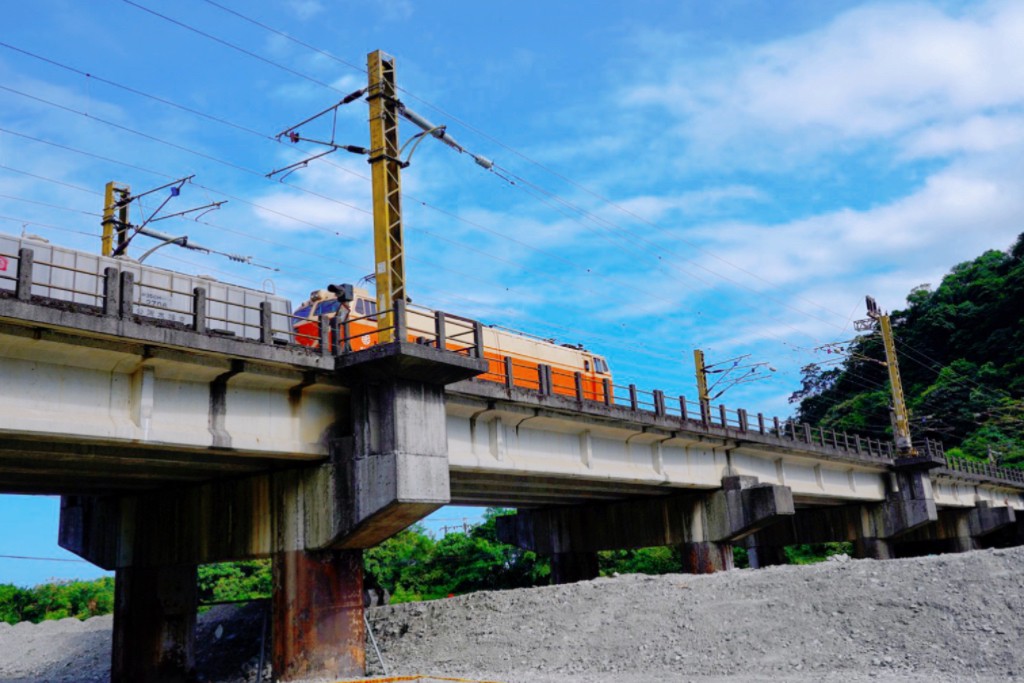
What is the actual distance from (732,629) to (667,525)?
15.1 metres

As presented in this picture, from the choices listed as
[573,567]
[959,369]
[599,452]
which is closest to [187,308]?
[599,452]

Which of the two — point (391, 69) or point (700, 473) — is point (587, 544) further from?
point (391, 69)

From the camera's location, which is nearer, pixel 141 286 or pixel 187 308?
pixel 141 286

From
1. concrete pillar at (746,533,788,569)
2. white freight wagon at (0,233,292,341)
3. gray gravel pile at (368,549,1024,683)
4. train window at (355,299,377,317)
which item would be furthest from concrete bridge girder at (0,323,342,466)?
concrete pillar at (746,533,788,569)

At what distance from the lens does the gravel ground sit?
53.9ft

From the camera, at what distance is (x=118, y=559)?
23.6 metres

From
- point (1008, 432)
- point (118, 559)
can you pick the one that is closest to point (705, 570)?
point (118, 559)

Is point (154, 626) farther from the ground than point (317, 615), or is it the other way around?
point (317, 615)

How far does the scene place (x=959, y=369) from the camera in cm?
8412

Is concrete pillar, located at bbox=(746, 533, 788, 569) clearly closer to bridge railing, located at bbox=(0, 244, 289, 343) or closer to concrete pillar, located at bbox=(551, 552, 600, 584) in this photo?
concrete pillar, located at bbox=(551, 552, 600, 584)

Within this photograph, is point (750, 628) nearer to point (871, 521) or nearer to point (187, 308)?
point (187, 308)

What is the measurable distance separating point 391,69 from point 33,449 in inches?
471

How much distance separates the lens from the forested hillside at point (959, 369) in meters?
79.4

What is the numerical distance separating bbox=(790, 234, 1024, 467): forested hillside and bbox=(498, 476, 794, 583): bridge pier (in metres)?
45.1
